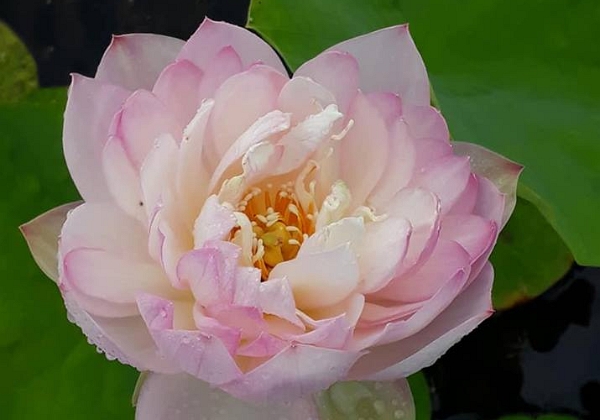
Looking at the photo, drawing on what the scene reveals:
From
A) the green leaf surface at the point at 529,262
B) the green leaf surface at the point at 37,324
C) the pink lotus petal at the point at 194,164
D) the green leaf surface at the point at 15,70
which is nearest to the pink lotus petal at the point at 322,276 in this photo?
the pink lotus petal at the point at 194,164

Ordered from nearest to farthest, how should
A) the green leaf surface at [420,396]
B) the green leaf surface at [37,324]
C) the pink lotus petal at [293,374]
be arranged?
the pink lotus petal at [293,374] → the green leaf surface at [37,324] → the green leaf surface at [420,396]

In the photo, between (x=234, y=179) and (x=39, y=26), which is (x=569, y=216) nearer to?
(x=234, y=179)

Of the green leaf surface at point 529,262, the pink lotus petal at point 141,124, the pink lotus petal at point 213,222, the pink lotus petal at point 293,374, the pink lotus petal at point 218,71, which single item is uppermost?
the pink lotus petal at point 218,71

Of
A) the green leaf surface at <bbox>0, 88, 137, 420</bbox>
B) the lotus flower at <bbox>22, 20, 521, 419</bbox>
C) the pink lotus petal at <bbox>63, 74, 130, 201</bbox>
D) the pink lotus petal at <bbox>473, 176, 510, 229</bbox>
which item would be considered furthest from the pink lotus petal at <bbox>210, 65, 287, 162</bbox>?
the green leaf surface at <bbox>0, 88, 137, 420</bbox>

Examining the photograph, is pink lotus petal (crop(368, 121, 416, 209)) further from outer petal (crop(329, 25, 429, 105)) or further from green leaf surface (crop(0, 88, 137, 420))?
green leaf surface (crop(0, 88, 137, 420))

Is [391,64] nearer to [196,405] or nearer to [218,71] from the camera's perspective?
[218,71]

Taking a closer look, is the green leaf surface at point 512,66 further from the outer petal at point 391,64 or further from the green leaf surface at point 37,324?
the green leaf surface at point 37,324

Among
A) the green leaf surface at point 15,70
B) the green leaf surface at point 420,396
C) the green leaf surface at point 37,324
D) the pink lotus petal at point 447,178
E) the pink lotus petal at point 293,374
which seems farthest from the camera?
the green leaf surface at point 15,70

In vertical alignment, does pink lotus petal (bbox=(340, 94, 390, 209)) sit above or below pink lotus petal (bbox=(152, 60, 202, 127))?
below
